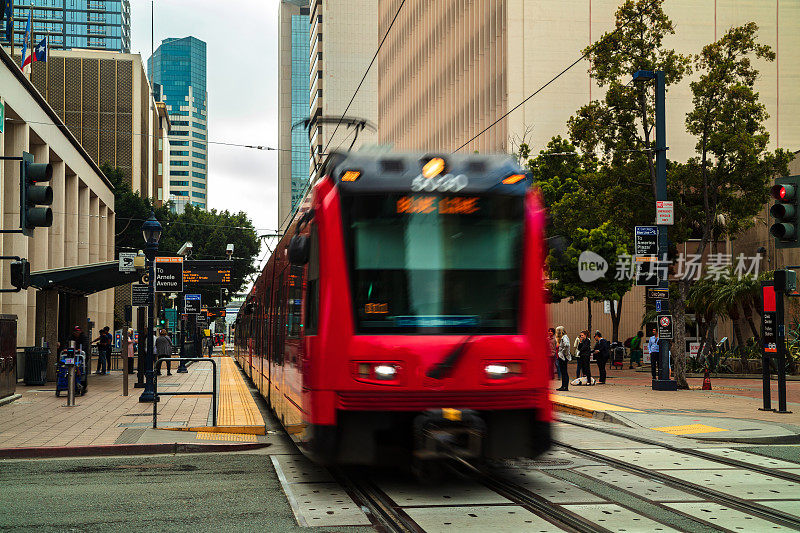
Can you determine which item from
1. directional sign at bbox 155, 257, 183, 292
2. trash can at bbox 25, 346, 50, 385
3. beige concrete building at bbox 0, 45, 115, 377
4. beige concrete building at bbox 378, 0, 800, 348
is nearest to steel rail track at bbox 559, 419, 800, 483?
directional sign at bbox 155, 257, 183, 292

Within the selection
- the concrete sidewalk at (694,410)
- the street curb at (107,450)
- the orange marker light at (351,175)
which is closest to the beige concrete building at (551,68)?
the concrete sidewalk at (694,410)

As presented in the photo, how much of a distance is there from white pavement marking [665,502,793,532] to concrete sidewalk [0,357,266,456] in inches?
255

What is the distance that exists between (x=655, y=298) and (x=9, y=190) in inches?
859

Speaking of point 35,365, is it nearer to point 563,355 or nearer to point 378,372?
point 563,355

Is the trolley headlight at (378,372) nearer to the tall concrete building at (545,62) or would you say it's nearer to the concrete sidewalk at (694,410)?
the concrete sidewalk at (694,410)

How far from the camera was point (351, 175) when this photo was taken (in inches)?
352

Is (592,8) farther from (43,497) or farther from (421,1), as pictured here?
(43,497)

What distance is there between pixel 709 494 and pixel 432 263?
334 centimetres

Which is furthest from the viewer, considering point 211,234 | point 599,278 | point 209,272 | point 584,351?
point 211,234

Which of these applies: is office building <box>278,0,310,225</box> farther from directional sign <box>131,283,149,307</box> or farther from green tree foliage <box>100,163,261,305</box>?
directional sign <box>131,283,149,307</box>

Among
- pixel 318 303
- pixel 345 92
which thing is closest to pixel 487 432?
pixel 318 303

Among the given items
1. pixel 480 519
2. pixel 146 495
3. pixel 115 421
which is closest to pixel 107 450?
pixel 146 495

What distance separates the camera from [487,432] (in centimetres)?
862

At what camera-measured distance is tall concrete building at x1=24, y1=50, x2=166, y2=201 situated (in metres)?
71.5
